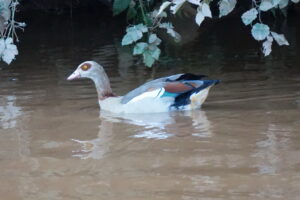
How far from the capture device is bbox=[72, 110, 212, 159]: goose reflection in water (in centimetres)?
692

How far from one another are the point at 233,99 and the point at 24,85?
3600 mm

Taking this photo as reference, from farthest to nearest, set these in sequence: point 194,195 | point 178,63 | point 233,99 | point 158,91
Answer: point 178,63 → point 233,99 → point 158,91 → point 194,195

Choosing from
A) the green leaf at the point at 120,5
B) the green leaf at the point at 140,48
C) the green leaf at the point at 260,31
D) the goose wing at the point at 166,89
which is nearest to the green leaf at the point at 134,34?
the green leaf at the point at 140,48

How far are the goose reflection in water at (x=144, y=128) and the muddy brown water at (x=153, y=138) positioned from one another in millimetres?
13

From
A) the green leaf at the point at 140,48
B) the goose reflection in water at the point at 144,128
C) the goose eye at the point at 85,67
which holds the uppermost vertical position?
the green leaf at the point at 140,48

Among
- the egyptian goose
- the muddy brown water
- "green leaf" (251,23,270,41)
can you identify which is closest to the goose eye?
the muddy brown water

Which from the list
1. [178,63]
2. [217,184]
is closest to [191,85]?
[217,184]

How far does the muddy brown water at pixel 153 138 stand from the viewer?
550 cm

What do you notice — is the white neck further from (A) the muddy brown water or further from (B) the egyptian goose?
(B) the egyptian goose

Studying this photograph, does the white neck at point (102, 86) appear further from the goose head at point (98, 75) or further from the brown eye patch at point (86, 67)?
the brown eye patch at point (86, 67)

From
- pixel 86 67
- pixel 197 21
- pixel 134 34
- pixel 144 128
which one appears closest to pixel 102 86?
pixel 86 67

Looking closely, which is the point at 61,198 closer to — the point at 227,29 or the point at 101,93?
the point at 101,93

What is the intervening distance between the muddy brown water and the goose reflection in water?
0.01 meters

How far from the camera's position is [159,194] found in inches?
209
